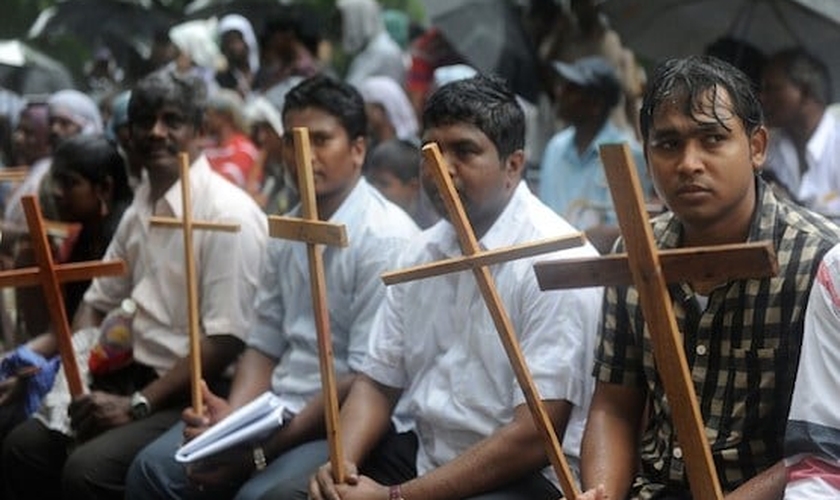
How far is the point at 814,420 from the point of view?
330 centimetres

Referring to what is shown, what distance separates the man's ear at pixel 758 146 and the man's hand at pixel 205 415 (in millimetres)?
2114

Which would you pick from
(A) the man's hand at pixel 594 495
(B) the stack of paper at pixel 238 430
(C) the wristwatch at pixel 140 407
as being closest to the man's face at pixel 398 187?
(C) the wristwatch at pixel 140 407

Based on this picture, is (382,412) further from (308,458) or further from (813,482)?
(813,482)

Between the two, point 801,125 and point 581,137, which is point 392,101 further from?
point 801,125

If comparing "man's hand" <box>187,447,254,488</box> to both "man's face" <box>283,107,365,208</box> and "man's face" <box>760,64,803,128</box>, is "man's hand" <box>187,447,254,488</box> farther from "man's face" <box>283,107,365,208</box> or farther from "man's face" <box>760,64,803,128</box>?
"man's face" <box>760,64,803,128</box>

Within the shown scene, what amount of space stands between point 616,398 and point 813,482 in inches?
28.8

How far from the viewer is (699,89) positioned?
3.57 m

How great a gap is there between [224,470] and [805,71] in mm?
3250

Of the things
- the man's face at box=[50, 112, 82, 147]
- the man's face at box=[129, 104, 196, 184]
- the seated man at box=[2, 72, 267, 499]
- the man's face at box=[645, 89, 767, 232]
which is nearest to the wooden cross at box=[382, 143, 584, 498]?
the man's face at box=[645, 89, 767, 232]

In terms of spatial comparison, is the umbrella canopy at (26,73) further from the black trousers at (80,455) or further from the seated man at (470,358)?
the seated man at (470,358)

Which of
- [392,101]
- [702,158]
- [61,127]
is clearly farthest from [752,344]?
[61,127]

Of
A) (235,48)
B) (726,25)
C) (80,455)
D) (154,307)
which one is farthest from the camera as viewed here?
(235,48)

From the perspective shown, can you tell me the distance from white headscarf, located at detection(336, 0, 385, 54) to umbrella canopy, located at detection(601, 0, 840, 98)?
2.76m

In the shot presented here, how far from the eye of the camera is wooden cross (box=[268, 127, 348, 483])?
413 cm
